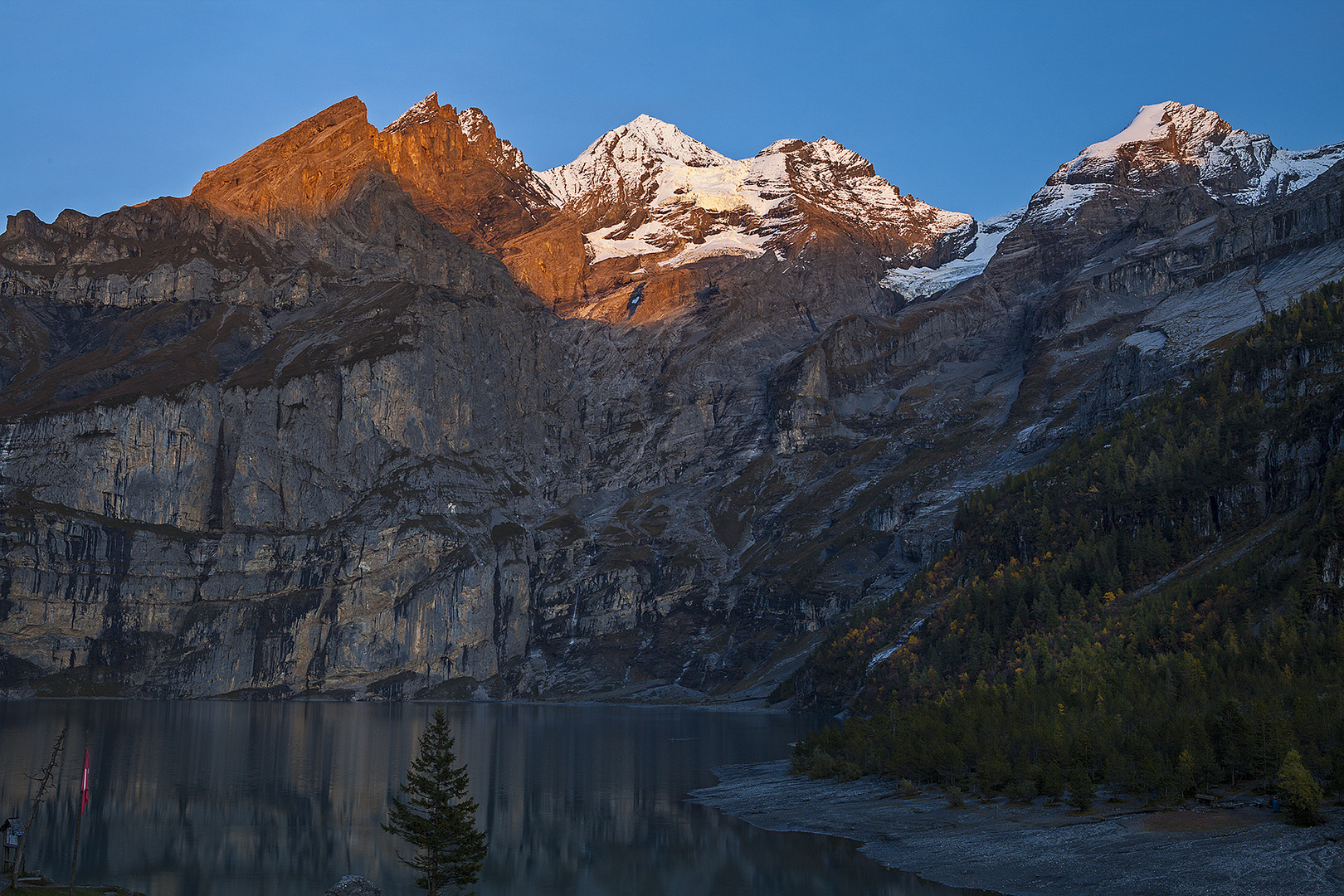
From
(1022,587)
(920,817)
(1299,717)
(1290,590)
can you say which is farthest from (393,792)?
(1022,587)

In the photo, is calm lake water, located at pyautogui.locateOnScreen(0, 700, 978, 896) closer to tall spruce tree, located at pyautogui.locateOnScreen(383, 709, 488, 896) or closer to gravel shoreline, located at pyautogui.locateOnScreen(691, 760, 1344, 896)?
gravel shoreline, located at pyautogui.locateOnScreen(691, 760, 1344, 896)

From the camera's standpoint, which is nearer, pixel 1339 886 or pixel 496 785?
pixel 1339 886

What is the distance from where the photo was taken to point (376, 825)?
327ft

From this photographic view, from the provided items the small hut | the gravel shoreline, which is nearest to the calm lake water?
the gravel shoreline

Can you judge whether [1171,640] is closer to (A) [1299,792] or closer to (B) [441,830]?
(A) [1299,792]

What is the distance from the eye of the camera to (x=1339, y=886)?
59.7 m

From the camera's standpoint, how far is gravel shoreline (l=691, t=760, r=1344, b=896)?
213 ft

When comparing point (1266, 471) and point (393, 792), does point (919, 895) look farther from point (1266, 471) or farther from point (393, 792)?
point (1266, 471)

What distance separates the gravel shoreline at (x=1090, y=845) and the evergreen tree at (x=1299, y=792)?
0.99 meters

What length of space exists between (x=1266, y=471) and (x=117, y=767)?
16486 centimetres

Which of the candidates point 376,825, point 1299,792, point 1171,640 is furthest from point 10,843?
point 1171,640

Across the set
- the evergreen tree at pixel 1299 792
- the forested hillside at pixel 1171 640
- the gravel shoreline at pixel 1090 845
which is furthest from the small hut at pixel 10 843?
the evergreen tree at pixel 1299 792

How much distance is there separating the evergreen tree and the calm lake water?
23276mm

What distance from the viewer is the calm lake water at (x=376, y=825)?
7706cm
